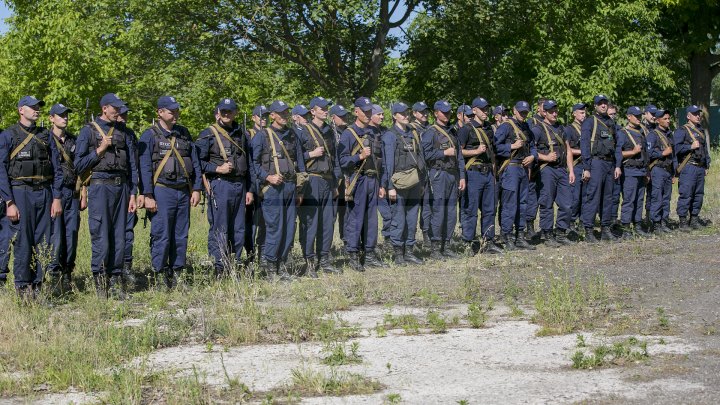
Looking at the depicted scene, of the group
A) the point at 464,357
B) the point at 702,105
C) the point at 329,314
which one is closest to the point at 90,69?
the point at 702,105

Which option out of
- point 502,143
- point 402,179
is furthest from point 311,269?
point 502,143

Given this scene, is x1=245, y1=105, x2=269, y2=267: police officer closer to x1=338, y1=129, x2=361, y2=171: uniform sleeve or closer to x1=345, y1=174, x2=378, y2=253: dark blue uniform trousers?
x1=338, y1=129, x2=361, y2=171: uniform sleeve

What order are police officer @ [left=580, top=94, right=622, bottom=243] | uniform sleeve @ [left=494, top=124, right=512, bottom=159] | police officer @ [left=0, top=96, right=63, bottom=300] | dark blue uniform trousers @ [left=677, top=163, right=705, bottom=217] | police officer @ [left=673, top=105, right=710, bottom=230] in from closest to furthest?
police officer @ [left=0, top=96, right=63, bottom=300]
uniform sleeve @ [left=494, top=124, right=512, bottom=159]
police officer @ [left=580, top=94, right=622, bottom=243]
police officer @ [left=673, top=105, right=710, bottom=230]
dark blue uniform trousers @ [left=677, top=163, right=705, bottom=217]

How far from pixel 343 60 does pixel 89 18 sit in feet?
18.8

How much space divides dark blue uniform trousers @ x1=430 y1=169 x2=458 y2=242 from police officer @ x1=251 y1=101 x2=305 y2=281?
2033 millimetres

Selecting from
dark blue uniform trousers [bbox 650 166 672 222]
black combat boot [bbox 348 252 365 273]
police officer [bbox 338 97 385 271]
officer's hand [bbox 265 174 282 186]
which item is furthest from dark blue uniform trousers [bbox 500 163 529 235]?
officer's hand [bbox 265 174 282 186]

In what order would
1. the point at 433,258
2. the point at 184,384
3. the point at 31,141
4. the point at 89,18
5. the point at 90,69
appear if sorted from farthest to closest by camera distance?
the point at 90,69 → the point at 89,18 → the point at 433,258 → the point at 31,141 → the point at 184,384

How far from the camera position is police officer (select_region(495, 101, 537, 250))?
13.6 metres

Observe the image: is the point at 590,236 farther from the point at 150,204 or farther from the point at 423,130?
the point at 150,204

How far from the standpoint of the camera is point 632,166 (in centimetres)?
1474

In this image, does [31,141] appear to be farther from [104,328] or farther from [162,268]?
[104,328]

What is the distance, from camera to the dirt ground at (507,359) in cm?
621

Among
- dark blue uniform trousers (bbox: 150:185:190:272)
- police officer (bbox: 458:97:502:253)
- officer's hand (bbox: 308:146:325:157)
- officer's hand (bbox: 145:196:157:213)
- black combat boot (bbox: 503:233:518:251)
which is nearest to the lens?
officer's hand (bbox: 145:196:157:213)

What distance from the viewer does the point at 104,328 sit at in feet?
26.2
